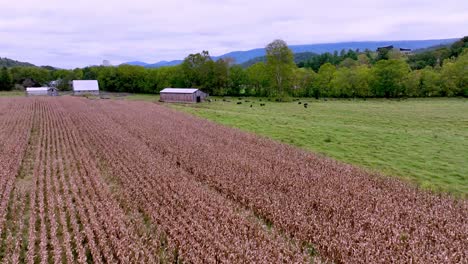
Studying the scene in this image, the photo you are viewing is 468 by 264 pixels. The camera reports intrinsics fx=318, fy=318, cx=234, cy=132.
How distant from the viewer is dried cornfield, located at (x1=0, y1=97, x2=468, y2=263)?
9.61 metres

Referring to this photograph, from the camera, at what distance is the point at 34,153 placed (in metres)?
22.4

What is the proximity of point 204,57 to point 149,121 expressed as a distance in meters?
59.7

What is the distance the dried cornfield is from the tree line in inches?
2392

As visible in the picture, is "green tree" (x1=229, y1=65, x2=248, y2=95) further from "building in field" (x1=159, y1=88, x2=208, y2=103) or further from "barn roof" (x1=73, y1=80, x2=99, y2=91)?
"barn roof" (x1=73, y1=80, x2=99, y2=91)

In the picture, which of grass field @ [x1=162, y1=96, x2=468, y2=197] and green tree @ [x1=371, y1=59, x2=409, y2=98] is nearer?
grass field @ [x1=162, y1=96, x2=468, y2=197]

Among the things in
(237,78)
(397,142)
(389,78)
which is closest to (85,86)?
(237,78)

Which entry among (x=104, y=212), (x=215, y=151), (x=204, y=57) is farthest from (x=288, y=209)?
(x=204, y=57)

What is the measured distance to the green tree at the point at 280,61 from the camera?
261 feet

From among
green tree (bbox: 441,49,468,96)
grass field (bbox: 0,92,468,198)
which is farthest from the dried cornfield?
green tree (bbox: 441,49,468,96)

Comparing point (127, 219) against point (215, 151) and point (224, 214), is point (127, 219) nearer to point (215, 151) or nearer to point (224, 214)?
point (224, 214)

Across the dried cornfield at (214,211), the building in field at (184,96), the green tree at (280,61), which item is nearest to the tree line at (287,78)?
the green tree at (280,61)

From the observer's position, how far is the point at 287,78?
3285 inches

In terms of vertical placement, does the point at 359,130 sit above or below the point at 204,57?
below

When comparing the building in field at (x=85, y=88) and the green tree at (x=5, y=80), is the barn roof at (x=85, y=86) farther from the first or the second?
the green tree at (x=5, y=80)
